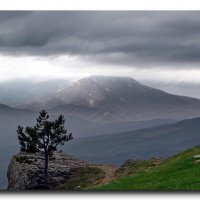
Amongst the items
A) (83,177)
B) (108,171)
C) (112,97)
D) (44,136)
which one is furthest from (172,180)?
(83,177)

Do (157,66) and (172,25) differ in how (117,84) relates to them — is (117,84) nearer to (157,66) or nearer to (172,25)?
(157,66)

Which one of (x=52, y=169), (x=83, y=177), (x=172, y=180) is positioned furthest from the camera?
(x=52, y=169)

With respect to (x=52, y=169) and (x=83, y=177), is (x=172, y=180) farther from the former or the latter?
(x=52, y=169)

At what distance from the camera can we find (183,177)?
105 feet

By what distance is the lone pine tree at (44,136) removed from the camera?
1526 inches

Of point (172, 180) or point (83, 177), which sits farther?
point (83, 177)

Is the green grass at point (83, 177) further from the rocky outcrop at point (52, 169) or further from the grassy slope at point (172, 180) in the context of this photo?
the grassy slope at point (172, 180)

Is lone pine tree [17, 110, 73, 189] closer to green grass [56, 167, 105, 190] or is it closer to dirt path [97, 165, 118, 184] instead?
green grass [56, 167, 105, 190]

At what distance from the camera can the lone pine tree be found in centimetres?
3875

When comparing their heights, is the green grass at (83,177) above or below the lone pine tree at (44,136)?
below

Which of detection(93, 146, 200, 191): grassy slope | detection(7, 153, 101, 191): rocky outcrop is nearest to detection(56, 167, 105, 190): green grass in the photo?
detection(7, 153, 101, 191): rocky outcrop

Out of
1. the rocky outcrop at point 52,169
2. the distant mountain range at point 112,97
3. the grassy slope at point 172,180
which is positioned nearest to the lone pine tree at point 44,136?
the distant mountain range at point 112,97

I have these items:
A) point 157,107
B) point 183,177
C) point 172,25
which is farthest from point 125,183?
point 157,107

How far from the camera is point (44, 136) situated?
51.3 m
